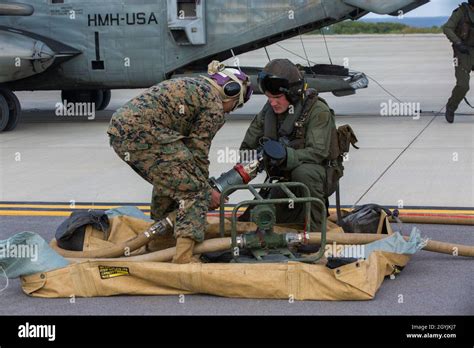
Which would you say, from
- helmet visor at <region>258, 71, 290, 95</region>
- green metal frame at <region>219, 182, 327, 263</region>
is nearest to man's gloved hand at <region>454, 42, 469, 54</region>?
helmet visor at <region>258, 71, 290, 95</region>

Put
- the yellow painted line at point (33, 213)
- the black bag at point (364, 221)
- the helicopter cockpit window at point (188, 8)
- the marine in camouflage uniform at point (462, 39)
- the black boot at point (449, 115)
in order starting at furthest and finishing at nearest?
1. the helicopter cockpit window at point (188, 8)
2. the black boot at point (449, 115)
3. the marine in camouflage uniform at point (462, 39)
4. the yellow painted line at point (33, 213)
5. the black bag at point (364, 221)

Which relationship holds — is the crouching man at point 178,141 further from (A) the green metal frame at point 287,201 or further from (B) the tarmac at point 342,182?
(B) the tarmac at point 342,182

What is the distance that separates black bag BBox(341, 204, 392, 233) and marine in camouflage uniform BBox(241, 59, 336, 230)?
26 centimetres

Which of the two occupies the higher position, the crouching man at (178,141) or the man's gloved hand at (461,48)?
the man's gloved hand at (461,48)

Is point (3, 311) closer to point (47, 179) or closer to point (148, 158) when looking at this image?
point (148, 158)

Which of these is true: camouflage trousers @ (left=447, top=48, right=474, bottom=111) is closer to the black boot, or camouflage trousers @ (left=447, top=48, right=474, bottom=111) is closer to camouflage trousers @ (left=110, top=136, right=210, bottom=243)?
the black boot

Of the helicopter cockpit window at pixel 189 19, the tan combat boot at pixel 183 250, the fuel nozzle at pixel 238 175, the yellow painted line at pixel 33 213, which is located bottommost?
the yellow painted line at pixel 33 213

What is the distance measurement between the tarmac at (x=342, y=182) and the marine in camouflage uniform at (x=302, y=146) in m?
0.87

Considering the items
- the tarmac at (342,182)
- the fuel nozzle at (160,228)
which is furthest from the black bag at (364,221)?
the fuel nozzle at (160,228)

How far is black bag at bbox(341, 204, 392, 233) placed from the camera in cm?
667

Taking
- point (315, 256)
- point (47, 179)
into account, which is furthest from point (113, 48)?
point (315, 256)

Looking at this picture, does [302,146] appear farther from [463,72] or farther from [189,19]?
[189,19]

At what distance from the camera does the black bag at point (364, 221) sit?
21.9 ft

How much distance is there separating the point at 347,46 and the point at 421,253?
3075 cm
